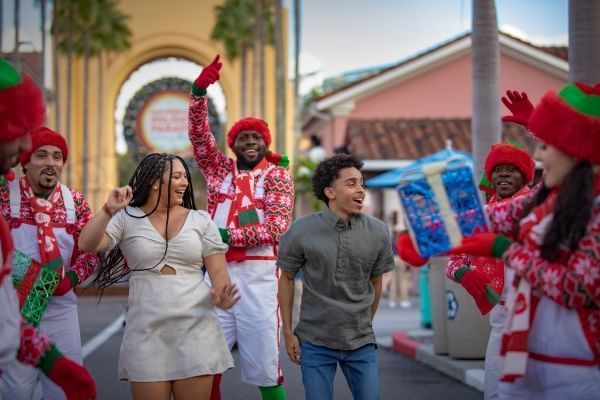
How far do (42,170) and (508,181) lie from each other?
3.16 m

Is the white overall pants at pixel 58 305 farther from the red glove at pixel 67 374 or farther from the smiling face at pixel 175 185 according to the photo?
the red glove at pixel 67 374

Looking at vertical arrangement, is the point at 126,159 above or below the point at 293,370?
above

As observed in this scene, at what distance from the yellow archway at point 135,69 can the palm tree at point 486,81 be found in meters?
31.7

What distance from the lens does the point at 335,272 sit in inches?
243

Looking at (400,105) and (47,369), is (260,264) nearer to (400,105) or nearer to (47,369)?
(47,369)

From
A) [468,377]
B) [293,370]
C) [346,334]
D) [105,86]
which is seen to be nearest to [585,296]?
[346,334]

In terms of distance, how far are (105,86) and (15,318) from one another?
40.0 meters

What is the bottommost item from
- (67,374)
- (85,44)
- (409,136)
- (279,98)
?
(67,374)

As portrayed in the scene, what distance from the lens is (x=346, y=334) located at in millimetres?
6113

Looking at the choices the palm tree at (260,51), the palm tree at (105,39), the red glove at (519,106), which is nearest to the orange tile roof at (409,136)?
the palm tree at (260,51)

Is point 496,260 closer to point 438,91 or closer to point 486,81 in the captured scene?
point 486,81

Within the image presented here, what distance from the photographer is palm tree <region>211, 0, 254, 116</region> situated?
4306cm

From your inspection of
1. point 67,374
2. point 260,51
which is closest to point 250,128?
point 67,374

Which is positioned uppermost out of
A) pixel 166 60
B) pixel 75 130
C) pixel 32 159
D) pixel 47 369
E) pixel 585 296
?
pixel 166 60
